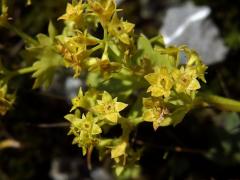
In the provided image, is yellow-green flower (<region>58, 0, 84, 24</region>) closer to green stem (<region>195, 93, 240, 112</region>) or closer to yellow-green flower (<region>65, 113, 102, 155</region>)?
yellow-green flower (<region>65, 113, 102, 155</region>)

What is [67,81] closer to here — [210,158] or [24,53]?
[24,53]

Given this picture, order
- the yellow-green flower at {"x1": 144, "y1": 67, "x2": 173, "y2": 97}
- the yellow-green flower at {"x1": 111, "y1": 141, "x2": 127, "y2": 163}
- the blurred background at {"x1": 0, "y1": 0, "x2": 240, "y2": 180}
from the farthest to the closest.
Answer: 1. the blurred background at {"x1": 0, "y1": 0, "x2": 240, "y2": 180}
2. the yellow-green flower at {"x1": 111, "y1": 141, "x2": 127, "y2": 163}
3. the yellow-green flower at {"x1": 144, "y1": 67, "x2": 173, "y2": 97}

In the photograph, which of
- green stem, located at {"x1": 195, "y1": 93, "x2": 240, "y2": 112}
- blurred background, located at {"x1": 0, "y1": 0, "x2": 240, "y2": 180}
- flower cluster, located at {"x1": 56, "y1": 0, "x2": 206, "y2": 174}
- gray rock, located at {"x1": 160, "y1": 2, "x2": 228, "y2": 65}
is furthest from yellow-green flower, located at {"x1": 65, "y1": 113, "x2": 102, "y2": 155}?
gray rock, located at {"x1": 160, "y1": 2, "x2": 228, "y2": 65}

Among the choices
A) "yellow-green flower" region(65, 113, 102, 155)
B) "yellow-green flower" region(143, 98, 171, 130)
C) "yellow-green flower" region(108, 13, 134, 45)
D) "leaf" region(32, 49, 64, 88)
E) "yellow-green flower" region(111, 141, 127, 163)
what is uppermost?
"yellow-green flower" region(108, 13, 134, 45)

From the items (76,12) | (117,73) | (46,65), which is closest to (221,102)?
(117,73)

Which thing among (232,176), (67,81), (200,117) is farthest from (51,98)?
(232,176)

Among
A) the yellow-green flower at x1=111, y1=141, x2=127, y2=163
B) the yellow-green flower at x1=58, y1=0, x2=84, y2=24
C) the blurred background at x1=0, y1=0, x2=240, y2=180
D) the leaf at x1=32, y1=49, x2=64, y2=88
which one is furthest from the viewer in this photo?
the blurred background at x1=0, y1=0, x2=240, y2=180
